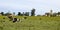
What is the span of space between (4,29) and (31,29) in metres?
1.91

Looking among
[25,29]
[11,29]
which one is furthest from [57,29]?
[11,29]

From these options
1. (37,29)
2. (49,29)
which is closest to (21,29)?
(37,29)

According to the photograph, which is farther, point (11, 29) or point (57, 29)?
point (57, 29)

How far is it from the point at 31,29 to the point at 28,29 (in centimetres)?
22

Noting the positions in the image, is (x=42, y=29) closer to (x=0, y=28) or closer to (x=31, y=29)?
(x=31, y=29)

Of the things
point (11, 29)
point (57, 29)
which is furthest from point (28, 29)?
point (57, 29)

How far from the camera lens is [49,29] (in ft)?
47.5

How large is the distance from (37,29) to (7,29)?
7.10ft

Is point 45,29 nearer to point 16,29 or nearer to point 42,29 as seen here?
point 42,29

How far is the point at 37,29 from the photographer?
1414cm

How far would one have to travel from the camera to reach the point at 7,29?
13.6 meters

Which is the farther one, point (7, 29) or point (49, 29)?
point (49, 29)

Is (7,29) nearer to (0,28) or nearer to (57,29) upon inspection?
(0,28)

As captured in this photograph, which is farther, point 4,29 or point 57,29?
point 57,29
